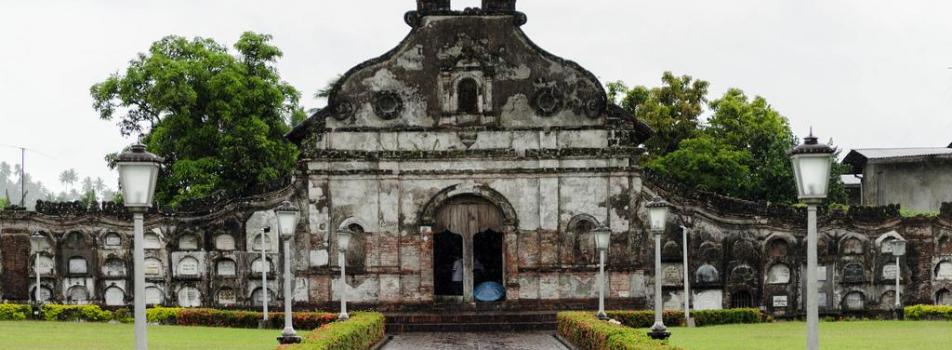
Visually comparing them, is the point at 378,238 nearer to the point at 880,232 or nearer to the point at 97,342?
the point at 97,342

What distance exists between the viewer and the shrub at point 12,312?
36.6m

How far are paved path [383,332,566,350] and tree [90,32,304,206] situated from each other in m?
18.1

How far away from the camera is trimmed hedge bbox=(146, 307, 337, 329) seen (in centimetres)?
3414

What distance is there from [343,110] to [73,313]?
1010 cm

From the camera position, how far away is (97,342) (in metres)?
26.8

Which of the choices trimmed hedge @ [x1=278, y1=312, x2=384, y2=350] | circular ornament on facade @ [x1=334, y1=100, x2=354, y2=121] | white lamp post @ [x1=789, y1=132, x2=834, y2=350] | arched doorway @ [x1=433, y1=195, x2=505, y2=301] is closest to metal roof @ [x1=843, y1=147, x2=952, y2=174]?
arched doorway @ [x1=433, y1=195, x2=505, y2=301]

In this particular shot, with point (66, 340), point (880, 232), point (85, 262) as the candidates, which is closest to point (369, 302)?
point (85, 262)

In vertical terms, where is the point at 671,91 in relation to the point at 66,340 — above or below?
above

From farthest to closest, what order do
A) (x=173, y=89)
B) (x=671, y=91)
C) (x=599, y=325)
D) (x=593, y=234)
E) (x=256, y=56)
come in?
1. (x=671, y=91)
2. (x=256, y=56)
3. (x=173, y=89)
4. (x=593, y=234)
5. (x=599, y=325)

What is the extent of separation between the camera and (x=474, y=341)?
99.9 feet

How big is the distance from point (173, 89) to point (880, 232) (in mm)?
26392

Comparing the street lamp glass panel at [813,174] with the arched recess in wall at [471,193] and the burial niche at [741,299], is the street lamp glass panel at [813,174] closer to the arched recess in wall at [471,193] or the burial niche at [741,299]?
the arched recess in wall at [471,193]

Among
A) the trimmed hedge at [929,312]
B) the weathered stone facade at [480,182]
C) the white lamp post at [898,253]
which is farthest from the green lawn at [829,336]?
the weathered stone facade at [480,182]

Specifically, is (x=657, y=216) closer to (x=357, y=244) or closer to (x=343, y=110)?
(x=357, y=244)
